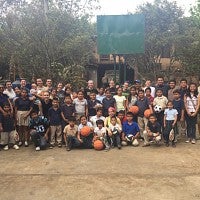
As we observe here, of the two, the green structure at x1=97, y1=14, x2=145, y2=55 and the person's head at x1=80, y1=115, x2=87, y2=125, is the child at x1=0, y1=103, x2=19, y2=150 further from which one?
the green structure at x1=97, y1=14, x2=145, y2=55

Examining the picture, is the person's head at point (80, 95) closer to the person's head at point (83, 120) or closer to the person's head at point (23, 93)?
the person's head at point (83, 120)

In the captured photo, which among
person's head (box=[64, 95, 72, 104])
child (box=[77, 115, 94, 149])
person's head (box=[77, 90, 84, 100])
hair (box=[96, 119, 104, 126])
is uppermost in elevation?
person's head (box=[77, 90, 84, 100])

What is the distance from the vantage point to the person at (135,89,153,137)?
31.2ft

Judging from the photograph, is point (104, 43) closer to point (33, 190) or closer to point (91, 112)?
point (91, 112)

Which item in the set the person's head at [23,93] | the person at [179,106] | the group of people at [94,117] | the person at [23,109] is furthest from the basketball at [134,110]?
the person's head at [23,93]

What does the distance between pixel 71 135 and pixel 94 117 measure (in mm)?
890

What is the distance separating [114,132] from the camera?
889 cm

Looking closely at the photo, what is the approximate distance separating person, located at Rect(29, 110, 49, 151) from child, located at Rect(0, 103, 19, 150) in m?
0.49

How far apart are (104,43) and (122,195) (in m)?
8.14

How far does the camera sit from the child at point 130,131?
9.15 m

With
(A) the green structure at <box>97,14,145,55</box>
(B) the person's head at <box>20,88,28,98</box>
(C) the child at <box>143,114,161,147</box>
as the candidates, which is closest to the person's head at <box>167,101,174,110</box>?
(C) the child at <box>143,114,161,147</box>

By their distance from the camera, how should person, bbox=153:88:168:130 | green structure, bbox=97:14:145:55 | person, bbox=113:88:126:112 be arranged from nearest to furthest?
person, bbox=153:88:168:130
person, bbox=113:88:126:112
green structure, bbox=97:14:145:55

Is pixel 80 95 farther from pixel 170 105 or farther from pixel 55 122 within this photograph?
pixel 170 105

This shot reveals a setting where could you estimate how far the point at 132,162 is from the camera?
7.63 meters
